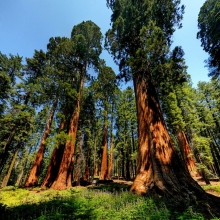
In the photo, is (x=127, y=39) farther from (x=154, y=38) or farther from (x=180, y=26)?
(x=180, y=26)

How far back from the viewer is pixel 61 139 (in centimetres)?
1009

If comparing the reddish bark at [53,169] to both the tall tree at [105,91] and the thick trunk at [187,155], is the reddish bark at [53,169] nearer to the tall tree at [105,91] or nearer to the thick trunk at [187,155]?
the tall tree at [105,91]

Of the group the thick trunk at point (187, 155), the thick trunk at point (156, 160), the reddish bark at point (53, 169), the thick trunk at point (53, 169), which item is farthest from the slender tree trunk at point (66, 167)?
the thick trunk at point (187, 155)

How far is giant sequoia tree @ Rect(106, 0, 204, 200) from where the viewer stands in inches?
220

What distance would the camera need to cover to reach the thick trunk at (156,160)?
526 cm

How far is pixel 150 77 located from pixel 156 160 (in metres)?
4.80

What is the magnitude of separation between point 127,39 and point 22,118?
14.0m

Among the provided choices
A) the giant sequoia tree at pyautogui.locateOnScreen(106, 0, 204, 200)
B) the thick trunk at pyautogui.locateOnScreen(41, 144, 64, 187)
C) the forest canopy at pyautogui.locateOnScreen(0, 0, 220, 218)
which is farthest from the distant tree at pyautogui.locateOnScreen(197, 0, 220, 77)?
the thick trunk at pyautogui.locateOnScreen(41, 144, 64, 187)

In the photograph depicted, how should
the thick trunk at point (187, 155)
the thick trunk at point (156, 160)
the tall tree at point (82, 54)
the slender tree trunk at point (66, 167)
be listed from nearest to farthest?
1. the thick trunk at point (156, 160)
2. the slender tree trunk at point (66, 167)
3. the tall tree at point (82, 54)
4. the thick trunk at point (187, 155)

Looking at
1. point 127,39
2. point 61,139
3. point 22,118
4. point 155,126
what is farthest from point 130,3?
point 22,118

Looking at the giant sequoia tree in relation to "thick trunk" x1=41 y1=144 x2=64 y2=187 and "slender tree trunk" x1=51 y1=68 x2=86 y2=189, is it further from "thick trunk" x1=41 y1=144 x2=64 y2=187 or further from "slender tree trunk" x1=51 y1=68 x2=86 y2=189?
"thick trunk" x1=41 y1=144 x2=64 y2=187

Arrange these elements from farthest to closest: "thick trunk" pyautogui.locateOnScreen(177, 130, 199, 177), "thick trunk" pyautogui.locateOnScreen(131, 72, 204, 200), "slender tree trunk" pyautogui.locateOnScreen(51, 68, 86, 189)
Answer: "thick trunk" pyautogui.locateOnScreen(177, 130, 199, 177) → "slender tree trunk" pyautogui.locateOnScreen(51, 68, 86, 189) → "thick trunk" pyautogui.locateOnScreen(131, 72, 204, 200)

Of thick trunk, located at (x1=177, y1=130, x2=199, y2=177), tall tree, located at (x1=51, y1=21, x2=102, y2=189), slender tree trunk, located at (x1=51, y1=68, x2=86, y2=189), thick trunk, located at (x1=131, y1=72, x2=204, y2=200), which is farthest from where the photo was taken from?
thick trunk, located at (x1=177, y1=130, x2=199, y2=177)

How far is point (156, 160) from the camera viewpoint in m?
5.97
